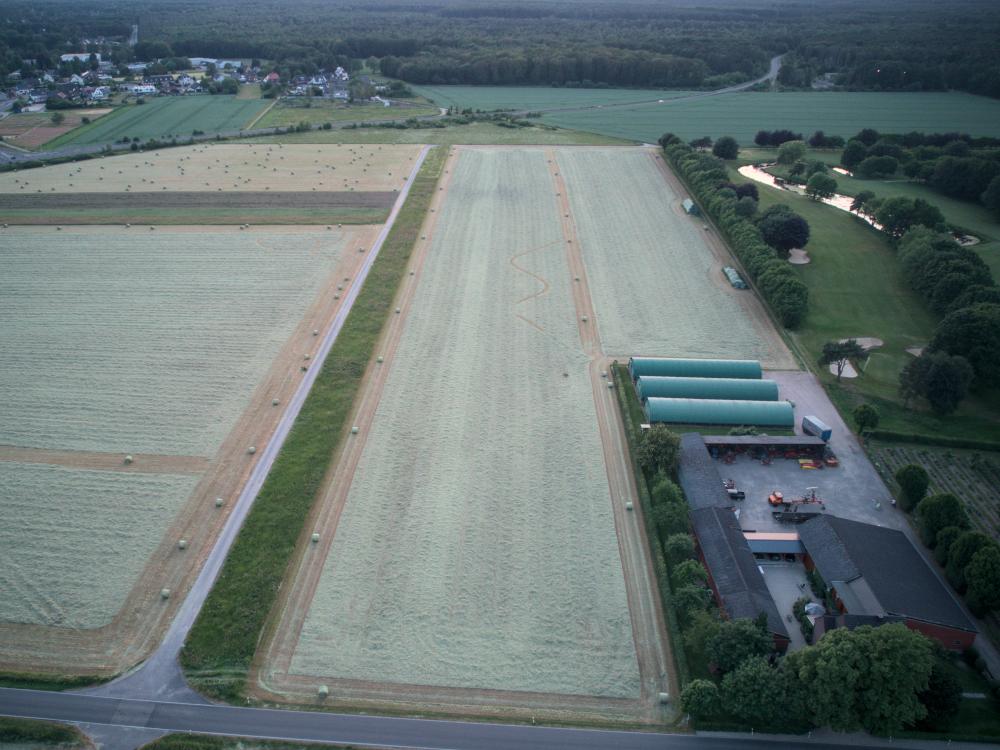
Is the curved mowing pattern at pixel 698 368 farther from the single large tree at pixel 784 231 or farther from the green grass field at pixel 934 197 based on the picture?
the green grass field at pixel 934 197

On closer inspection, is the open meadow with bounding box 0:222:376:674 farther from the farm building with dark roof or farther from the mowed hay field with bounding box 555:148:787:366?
the farm building with dark roof

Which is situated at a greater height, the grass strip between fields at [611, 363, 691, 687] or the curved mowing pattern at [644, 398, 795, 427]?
the curved mowing pattern at [644, 398, 795, 427]

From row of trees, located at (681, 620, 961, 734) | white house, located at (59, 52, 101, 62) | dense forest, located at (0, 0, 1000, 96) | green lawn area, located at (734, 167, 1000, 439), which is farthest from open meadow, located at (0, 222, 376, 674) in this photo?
Result: white house, located at (59, 52, 101, 62)

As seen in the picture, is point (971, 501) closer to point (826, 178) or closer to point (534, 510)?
point (534, 510)


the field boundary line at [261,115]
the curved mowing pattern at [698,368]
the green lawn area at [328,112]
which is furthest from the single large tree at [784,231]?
the field boundary line at [261,115]

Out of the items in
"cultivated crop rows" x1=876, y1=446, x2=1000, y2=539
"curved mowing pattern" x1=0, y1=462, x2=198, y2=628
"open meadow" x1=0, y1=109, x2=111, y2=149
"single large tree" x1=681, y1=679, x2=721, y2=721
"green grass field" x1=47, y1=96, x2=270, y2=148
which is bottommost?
"open meadow" x1=0, y1=109, x2=111, y2=149

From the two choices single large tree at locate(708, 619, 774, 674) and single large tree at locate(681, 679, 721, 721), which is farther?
single large tree at locate(708, 619, 774, 674)

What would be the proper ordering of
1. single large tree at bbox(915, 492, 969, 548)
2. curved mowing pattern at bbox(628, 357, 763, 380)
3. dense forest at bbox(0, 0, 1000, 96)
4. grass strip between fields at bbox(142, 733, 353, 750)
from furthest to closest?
dense forest at bbox(0, 0, 1000, 96), curved mowing pattern at bbox(628, 357, 763, 380), single large tree at bbox(915, 492, 969, 548), grass strip between fields at bbox(142, 733, 353, 750)

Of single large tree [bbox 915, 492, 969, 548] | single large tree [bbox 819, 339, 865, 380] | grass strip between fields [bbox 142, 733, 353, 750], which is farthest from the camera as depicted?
single large tree [bbox 819, 339, 865, 380]
